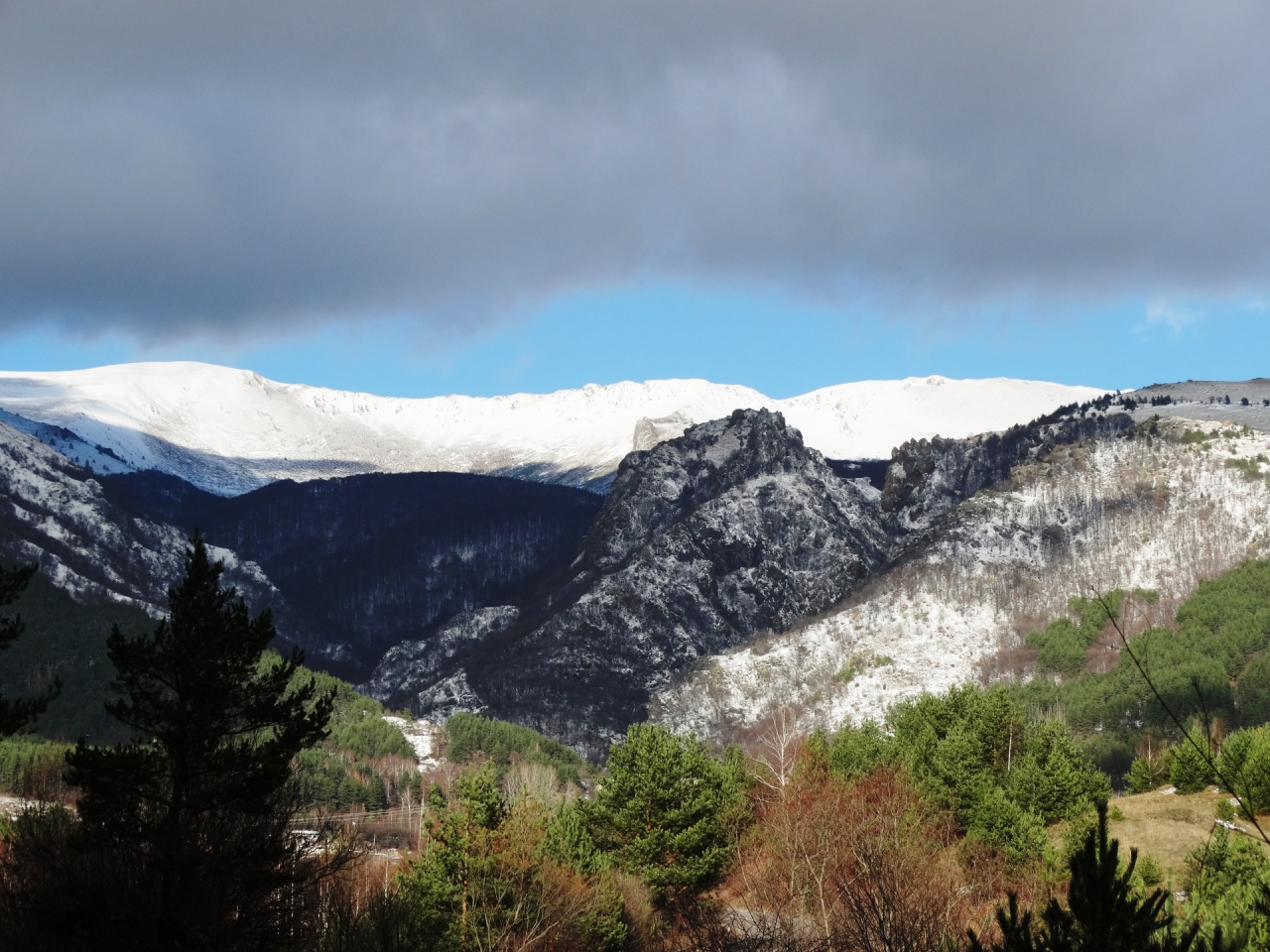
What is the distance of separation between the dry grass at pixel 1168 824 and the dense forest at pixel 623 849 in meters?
2.62

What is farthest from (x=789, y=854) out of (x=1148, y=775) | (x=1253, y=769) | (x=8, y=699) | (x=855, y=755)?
(x=1148, y=775)

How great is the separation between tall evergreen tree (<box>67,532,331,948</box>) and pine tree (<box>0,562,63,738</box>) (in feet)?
9.09

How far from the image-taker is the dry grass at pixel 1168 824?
280 ft

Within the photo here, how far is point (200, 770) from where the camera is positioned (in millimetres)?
Result: 48156

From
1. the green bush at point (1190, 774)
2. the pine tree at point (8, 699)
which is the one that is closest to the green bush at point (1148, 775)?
the green bush at point (1190, 774)

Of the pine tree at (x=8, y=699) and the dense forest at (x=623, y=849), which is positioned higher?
the pine tree at (x=8, y=699)

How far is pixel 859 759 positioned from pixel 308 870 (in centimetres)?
7658

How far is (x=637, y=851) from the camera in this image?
285ft

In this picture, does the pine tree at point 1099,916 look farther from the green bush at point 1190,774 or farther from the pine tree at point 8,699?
the green bush at point 1190,774

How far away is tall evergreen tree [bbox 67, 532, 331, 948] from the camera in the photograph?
45.6 m

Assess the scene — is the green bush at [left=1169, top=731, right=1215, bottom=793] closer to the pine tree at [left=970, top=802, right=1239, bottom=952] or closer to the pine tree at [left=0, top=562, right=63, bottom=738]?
the pine tree at [left=970, top=802, right=1239, bottom=952]

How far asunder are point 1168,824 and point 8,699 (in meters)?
81.9

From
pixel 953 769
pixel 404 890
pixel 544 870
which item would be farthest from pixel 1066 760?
pixel 404 890

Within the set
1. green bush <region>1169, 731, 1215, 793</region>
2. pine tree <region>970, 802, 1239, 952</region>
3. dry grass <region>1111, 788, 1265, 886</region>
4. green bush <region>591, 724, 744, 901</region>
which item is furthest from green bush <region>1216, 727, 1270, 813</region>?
pine tree <region>970, 802, 1239, 952</region>
